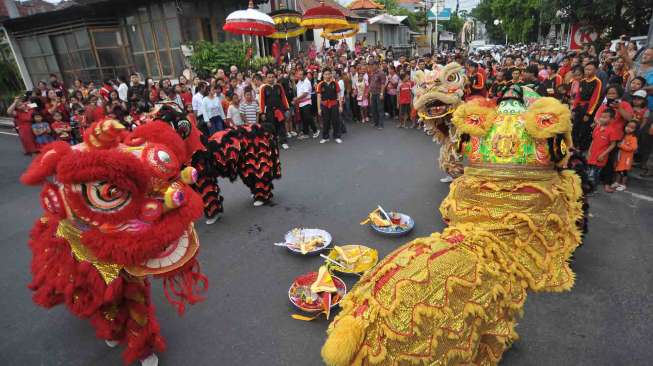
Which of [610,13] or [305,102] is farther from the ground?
[610,13]


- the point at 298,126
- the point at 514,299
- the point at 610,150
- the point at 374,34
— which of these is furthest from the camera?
the point at 374,34

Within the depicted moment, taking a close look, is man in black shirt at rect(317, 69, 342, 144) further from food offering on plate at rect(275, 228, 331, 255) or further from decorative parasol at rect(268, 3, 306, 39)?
decorative parasol at rect(268, 3, 306, 39)

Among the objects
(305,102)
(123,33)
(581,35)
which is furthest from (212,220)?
(581,35)

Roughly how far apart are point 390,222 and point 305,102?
5.44 m

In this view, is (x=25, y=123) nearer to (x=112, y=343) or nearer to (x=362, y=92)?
(x=362, y=92)

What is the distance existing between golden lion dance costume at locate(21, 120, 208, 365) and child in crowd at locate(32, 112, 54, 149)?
796 centimetres

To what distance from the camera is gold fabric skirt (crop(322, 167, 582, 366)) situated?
1.50 m

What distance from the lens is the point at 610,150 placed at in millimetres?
5207

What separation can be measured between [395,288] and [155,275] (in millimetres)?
1545

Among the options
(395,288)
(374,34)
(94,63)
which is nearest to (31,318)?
(395,288)

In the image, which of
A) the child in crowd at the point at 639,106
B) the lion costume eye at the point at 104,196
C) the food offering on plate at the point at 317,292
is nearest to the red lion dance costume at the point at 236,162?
the food offering on plate at the point at 317,292

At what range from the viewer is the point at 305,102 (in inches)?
364

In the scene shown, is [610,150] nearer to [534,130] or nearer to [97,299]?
[534,130]

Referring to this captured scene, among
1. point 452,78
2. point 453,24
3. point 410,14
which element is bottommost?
point 452,78
